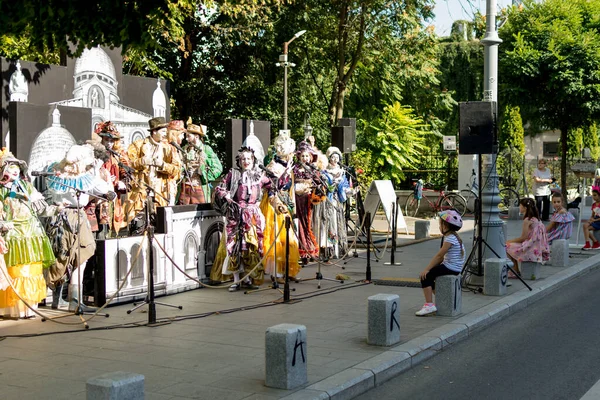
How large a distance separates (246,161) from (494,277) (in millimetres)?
3800

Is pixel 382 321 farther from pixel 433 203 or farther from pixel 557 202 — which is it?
pixel 433 203

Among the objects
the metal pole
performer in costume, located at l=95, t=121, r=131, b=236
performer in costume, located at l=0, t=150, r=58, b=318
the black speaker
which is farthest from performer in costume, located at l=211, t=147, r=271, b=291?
the metal pole

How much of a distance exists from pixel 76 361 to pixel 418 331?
3.58m

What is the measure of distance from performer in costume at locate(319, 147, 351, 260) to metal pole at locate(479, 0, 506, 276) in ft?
9.46

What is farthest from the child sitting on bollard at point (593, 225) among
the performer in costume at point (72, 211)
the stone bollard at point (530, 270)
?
the performer in costume at point (72, 211)

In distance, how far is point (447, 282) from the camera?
9445 millimetres

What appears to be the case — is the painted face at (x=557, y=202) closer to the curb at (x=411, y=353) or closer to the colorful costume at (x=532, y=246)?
the colorful costume at (x=532, y=246)

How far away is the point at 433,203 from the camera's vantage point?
28375 millimetres

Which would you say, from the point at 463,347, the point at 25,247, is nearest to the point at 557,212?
the point at 463,347

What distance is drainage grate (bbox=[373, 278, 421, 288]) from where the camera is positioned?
12082mm

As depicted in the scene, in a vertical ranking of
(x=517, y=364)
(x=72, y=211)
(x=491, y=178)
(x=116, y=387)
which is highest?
(x=491, y=178)

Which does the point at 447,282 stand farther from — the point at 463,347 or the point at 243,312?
the point at 243,312

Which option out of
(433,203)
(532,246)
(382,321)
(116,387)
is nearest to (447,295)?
(382,321)

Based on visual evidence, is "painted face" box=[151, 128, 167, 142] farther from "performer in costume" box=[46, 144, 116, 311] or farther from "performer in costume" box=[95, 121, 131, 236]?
"performer in costume" box=[46, 144, 116, 311]
